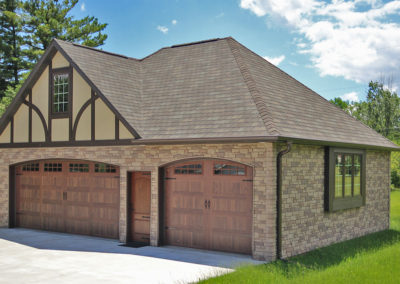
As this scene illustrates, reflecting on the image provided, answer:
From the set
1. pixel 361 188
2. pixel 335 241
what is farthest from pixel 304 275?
pixel 361 188

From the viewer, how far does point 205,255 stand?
480 inches

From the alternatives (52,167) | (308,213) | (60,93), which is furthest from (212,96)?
(52,167)

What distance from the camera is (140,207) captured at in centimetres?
1431

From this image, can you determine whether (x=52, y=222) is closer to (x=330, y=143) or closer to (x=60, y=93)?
(x=60, y=93)

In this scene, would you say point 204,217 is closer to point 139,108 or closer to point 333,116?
point 139,108

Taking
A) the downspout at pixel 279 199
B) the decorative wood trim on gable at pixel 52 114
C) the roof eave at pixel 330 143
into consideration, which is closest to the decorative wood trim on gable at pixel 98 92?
the decorative wood trim on gable at pixel 52 114

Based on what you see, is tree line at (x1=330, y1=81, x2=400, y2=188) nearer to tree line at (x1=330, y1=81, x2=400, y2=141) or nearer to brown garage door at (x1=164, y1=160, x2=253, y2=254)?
tree line at (x1=330, y1=81, x2=400, y2=141)

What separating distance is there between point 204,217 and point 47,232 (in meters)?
6.34

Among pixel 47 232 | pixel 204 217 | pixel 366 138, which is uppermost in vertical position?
pixel 366 138

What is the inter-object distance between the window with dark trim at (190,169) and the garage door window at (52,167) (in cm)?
505

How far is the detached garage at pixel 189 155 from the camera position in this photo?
12195 millimetres

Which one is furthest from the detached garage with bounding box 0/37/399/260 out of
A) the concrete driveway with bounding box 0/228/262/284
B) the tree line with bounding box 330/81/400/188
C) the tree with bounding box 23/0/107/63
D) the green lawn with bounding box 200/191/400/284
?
the tree line with bounding box 330/81/400/188

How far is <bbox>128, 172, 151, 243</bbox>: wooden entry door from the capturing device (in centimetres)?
1415

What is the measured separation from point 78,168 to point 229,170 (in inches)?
231
